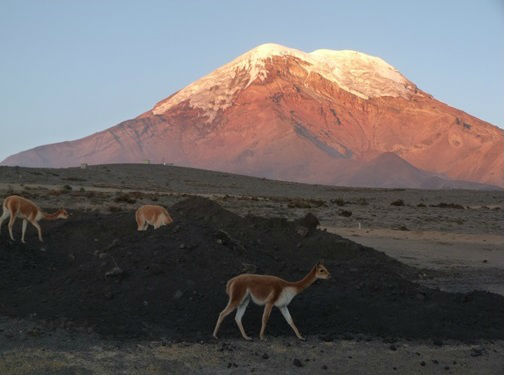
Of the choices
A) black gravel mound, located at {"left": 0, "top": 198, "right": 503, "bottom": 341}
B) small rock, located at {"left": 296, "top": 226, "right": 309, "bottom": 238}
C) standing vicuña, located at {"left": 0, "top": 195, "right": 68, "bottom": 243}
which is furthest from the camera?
small rock, located at {"left": 296, "top": 226, "right": 309, "bottom": 238}

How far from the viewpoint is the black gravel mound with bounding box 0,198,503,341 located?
43.4 ft

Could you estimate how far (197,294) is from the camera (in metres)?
14.2


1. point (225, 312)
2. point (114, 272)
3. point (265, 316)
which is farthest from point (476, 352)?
point (114, 272)

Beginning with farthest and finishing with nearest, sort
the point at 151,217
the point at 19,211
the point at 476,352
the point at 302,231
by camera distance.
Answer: the point at 302,231 < the point at 151,217 < the point at 19,211 < the point at 476,352

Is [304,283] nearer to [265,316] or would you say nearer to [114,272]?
[265,316]

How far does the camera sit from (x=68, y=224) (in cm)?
2164

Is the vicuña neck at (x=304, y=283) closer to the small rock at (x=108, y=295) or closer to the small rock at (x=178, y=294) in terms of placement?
the small rock at (x=178, y=294)

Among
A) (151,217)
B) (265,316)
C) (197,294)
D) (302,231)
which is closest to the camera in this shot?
(265,316)

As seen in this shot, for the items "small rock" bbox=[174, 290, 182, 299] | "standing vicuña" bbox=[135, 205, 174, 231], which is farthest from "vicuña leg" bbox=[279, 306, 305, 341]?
"standing vicuña" bbox=[135, 205, 174, 231]

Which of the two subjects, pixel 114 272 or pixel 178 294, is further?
pixel 114 272

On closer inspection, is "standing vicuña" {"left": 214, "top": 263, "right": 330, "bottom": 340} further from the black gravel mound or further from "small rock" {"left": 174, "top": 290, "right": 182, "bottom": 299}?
"small rock" {"left": 174, "top": 290, "right": 182, "bottom": 299}

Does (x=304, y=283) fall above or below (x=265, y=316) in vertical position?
above

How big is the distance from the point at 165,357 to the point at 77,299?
319 cm

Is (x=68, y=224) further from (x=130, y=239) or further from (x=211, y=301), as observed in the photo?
(x=211, y=301)
